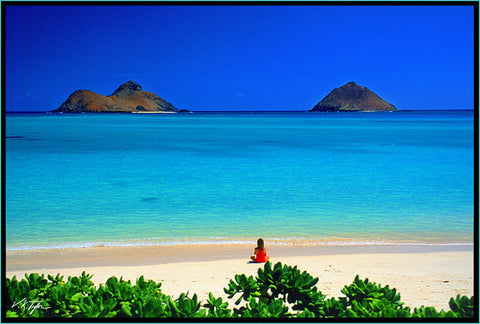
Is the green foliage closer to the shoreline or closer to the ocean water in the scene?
the shoreline

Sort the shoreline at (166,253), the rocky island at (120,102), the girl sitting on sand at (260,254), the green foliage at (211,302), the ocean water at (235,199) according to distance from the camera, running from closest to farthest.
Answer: the green foliage at (211,302) < the girl sitting on sand at (260,254) < the shoreline at (166,253) < the ocean water at (235,199) < the rocky island at (120,102)

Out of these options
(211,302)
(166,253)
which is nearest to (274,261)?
(166,253)

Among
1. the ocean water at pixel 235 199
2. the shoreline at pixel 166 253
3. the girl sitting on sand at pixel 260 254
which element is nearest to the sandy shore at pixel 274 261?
the shoreline at pixel 166 253

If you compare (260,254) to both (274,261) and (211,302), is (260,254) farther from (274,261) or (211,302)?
(211,302)

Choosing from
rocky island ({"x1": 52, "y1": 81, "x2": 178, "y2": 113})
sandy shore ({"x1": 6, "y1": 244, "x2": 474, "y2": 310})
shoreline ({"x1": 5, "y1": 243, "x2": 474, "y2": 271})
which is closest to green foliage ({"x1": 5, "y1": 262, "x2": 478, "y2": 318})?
sandy shore ({"x1": 6, "y1": 244, "x2": 474, "y2": 310})

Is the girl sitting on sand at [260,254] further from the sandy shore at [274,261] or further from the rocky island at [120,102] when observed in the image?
the rocky island at [120,102]

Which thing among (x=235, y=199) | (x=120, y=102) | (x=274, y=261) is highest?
(x=120, y=102)
